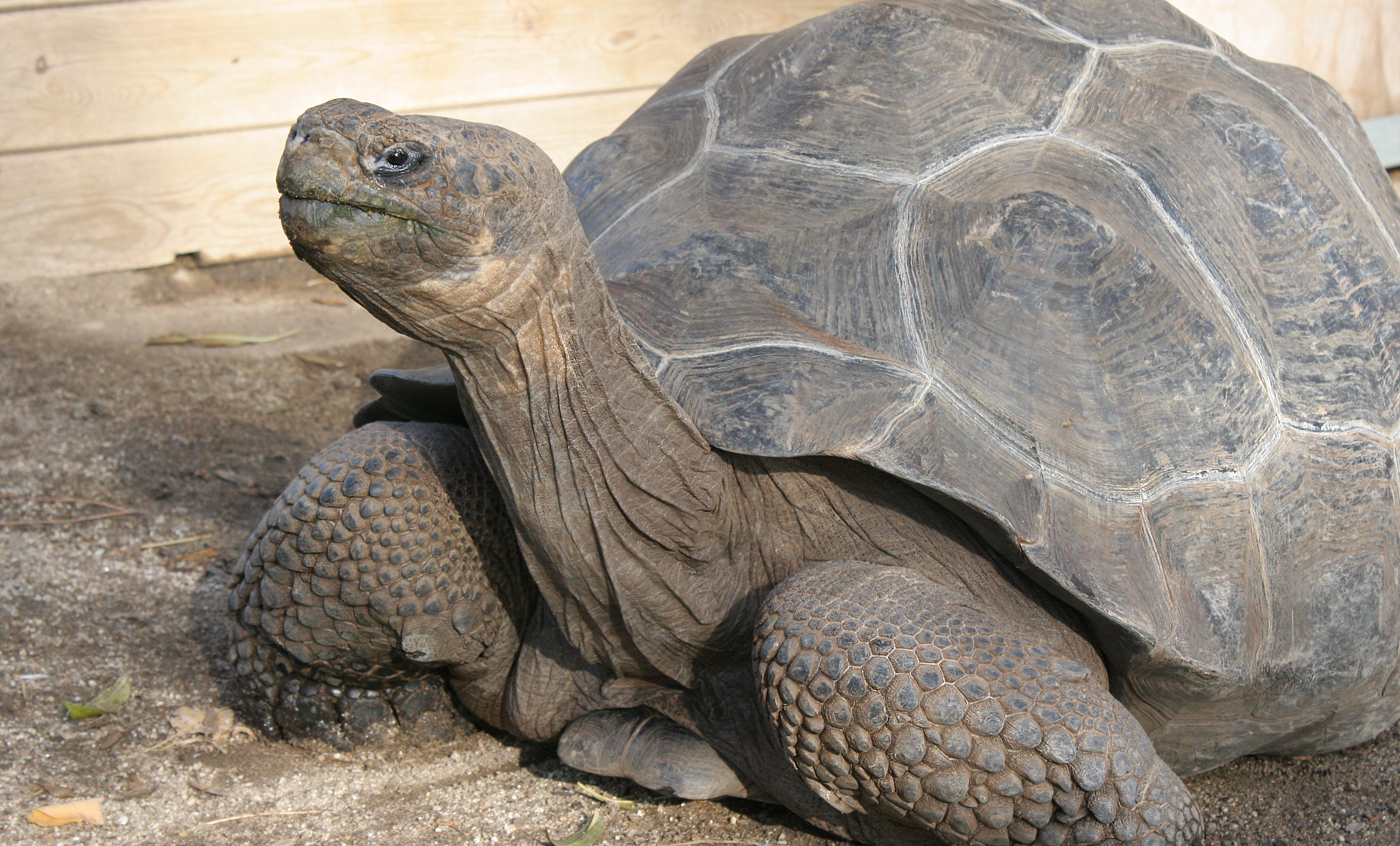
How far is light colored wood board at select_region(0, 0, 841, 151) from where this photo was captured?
4.45 m

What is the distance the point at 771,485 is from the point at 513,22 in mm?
3469

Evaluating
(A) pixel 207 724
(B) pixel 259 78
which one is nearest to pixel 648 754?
(A) pixel 207 724

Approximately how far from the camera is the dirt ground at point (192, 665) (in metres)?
2.14

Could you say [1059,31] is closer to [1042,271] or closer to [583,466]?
[1042,271]

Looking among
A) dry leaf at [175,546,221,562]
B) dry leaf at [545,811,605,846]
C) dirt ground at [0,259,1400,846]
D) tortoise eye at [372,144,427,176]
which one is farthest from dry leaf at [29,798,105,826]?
tortoise eye at [372,144,427,176]

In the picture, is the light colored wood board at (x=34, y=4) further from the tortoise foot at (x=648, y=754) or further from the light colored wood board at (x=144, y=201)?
the tortoise foot at (x=648, y=754)

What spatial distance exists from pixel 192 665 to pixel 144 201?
2677 millimetres

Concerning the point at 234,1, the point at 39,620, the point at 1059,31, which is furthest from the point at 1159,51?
the point at 234,1

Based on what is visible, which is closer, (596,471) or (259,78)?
(596,471)

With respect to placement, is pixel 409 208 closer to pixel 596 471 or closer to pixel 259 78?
pixel 596 471

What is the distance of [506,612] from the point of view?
2.29 m

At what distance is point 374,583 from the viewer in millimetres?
2139

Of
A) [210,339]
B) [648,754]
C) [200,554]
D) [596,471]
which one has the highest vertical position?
[596,471]

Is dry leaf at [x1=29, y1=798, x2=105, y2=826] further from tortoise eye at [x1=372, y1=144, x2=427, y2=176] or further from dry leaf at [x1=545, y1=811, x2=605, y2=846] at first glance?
tortoise eye at [x1=372, y1=144, x2=427, y2=176]
